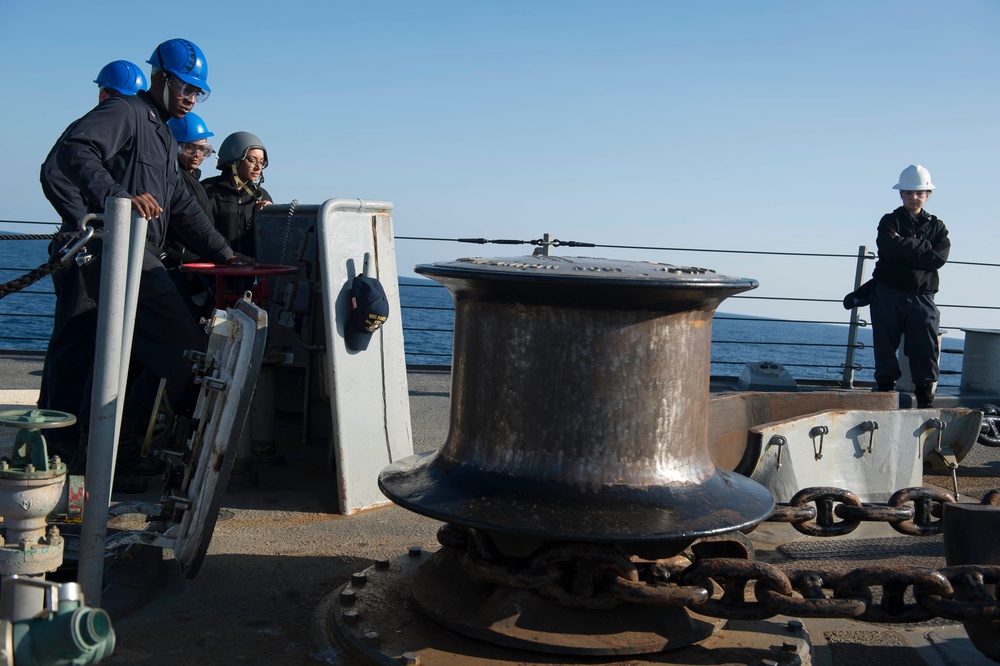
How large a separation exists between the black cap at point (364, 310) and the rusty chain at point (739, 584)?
1.81m

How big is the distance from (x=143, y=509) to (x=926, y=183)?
20.1 ft

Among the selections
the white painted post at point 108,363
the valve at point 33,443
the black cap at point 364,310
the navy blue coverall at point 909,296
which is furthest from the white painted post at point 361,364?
the navy blue coverall at point 909,296

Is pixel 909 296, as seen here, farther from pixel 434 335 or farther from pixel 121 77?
pixel 434 335

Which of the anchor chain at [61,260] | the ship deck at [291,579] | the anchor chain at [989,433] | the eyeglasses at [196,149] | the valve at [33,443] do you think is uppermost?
the eyeglasses at [196,149]

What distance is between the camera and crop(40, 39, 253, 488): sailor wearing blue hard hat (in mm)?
4066

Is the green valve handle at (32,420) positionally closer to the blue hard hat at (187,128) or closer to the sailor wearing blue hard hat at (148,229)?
the sailor wearing blue hard hat at (148,229)

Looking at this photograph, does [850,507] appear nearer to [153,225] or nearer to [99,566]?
[99,566]

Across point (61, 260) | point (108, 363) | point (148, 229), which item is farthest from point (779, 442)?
point (148, 229)

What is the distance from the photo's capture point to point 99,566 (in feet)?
8.82

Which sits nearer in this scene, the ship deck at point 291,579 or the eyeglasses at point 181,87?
the ship deck at point 291,579

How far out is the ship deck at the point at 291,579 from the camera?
2.68m

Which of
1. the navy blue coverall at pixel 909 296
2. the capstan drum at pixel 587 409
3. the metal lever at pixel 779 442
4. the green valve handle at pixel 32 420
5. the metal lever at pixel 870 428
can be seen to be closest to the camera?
the green valve handle at pixel 32 420

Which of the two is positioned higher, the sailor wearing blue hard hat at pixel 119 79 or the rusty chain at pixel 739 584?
the sailor wearing blue hard hat at pixel 119 79

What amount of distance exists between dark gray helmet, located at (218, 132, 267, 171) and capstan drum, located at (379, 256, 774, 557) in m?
3.61
